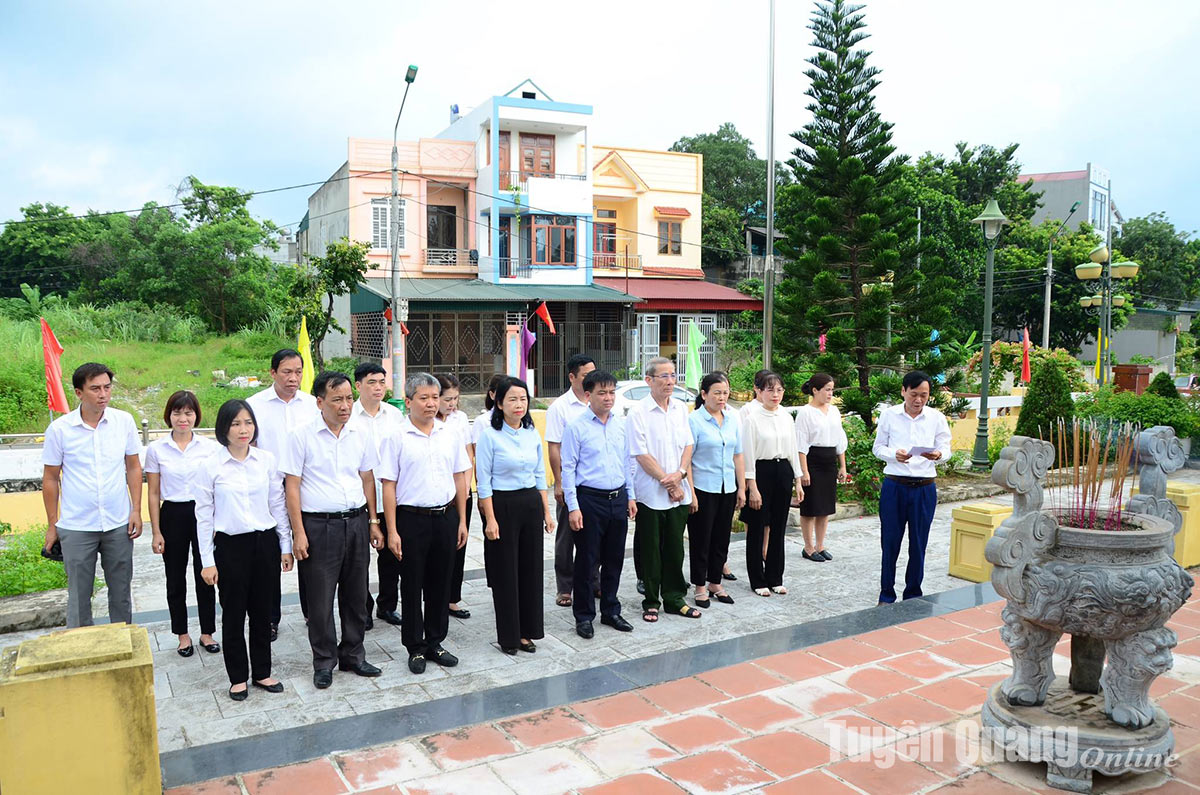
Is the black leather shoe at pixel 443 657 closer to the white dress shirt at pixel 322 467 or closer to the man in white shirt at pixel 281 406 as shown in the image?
the man in white shirt at pixel 281 406

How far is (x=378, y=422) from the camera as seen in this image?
4492mm

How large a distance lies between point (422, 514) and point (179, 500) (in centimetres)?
127

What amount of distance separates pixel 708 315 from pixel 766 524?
1773 cm

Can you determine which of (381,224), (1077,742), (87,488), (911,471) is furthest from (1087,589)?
(381,224)

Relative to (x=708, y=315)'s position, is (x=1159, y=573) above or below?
below

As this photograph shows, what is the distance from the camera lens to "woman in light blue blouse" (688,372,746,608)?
5223 millimetres

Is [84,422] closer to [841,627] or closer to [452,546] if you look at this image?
[452,546]

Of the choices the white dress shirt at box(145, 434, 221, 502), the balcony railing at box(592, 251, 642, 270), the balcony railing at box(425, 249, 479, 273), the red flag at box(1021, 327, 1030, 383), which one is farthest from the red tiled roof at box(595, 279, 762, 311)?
the white dress shirt at box(145, 434, 221, 502)

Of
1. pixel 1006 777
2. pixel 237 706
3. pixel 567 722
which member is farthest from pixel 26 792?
→ pixel 1006 777

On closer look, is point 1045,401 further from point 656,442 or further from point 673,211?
point 673,211

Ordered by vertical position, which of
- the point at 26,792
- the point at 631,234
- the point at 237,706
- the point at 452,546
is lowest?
the point at 237,706

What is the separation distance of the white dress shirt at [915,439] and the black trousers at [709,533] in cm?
100

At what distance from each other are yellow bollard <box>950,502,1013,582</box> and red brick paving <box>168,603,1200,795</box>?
5.58ft

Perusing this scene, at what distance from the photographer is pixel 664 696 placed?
3811mm
